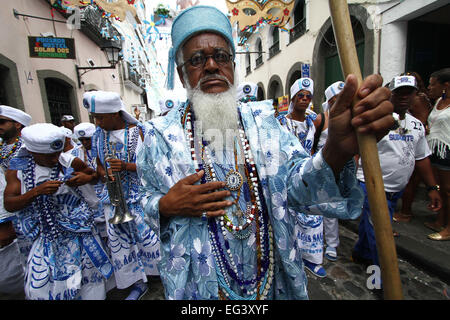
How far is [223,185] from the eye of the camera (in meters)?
1.11

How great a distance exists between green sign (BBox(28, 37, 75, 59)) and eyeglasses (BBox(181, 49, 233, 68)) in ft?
19.8

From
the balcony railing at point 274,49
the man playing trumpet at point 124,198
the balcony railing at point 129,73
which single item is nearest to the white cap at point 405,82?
the man playing trumpet at point 124,198

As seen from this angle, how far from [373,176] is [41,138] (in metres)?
2.44

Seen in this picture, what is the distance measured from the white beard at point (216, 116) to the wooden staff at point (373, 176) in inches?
26.0

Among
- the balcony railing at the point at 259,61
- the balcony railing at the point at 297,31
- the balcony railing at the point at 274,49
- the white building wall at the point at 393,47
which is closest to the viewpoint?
the white building wall at the point at 393,47

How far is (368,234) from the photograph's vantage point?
2.61 meters

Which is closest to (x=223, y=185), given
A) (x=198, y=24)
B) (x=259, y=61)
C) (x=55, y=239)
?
(x=198, y=24)

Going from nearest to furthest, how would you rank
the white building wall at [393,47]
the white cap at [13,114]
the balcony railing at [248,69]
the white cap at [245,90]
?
the white cap at [13,114] → the white cap at [245,90] → the white building wall at [393,47] → the balcony railing at [248,69]

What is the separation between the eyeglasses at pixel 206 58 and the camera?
127cm

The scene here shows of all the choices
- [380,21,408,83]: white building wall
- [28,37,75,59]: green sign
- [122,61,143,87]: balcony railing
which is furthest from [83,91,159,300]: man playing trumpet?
[122,61,143,87]: balcony railing

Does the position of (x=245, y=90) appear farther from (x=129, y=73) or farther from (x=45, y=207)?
(x=129, y=73)

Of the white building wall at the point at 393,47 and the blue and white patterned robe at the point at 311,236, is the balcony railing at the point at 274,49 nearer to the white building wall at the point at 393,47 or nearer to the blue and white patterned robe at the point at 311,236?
the white building wall at the point at 393,47
